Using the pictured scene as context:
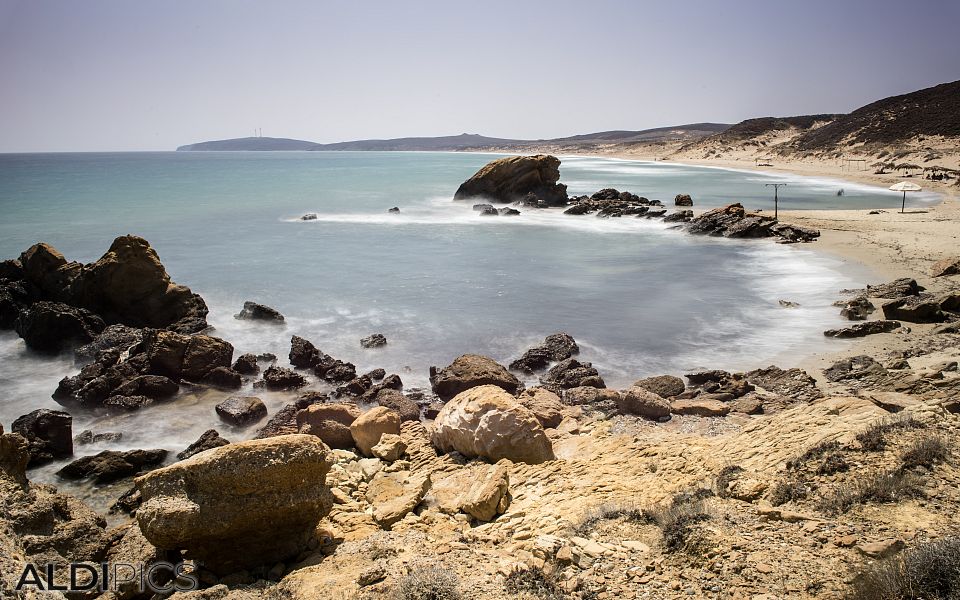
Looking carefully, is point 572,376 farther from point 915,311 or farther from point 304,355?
point 915,311

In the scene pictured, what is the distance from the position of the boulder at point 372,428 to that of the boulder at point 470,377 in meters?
2.30

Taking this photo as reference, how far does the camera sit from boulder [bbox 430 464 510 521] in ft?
20.0

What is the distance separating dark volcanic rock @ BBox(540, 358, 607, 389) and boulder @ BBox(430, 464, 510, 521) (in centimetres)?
471

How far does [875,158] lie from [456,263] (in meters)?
55.2

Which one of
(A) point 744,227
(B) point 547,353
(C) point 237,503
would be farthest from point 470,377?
(A) point 744,227

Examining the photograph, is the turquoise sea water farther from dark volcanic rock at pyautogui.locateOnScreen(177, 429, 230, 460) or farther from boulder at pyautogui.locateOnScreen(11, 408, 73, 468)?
boulder at pyautogui.locateOnScreen(11, 408, 73, 468)

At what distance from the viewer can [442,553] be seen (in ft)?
16.7

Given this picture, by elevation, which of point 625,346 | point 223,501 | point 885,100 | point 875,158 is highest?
point 885,100

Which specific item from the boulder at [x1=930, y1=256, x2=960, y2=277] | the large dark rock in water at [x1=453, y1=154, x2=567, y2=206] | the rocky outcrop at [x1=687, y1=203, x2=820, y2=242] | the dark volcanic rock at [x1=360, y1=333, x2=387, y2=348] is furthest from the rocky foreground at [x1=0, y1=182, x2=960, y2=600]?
the large dark rock in water at [x1=453, y1=154, x2=567, y2=206]

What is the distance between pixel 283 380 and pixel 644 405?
7.27 metres

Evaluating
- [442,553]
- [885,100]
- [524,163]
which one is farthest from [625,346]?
[885,100]

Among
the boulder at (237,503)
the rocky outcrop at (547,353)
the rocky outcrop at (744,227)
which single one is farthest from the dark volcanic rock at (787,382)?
the rocky outcrop at (744,227)

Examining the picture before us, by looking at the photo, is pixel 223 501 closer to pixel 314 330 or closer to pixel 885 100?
pixel 314 330

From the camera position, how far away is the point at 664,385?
11.0 metres
